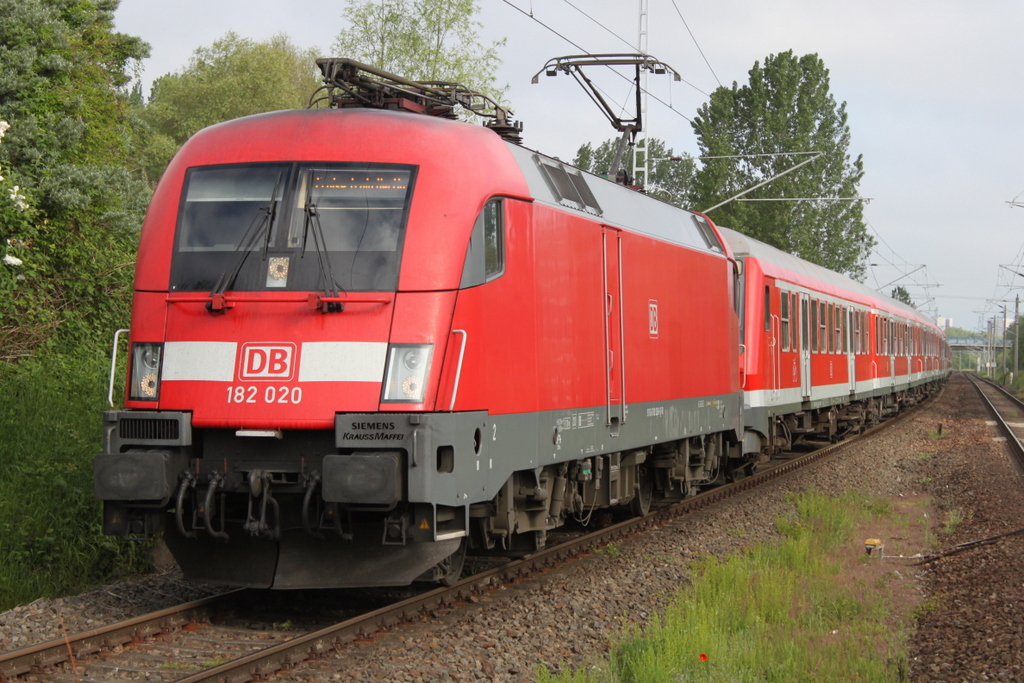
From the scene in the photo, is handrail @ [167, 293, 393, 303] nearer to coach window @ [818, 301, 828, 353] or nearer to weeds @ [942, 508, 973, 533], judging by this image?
weeds @ [942, 508, 973, 533]

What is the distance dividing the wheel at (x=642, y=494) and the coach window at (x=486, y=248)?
471cm

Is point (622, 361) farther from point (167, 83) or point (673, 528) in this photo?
point (167, 83)

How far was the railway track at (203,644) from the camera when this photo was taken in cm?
575

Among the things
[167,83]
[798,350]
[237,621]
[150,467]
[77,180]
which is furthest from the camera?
[167,83]

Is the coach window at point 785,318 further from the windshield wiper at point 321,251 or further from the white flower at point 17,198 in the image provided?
the windshield wiper at point 321,251

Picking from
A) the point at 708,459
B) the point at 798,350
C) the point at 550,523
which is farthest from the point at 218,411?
the point at 798,350

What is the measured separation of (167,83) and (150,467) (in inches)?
1861

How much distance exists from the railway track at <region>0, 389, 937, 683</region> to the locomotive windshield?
2075 mm

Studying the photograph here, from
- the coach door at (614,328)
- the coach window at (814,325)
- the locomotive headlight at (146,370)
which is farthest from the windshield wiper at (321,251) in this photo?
the coach window at (814,325)

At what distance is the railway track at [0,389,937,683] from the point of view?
575 centimetres

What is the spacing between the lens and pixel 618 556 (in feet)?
31.9

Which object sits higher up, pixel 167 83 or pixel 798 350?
pixel 167 83

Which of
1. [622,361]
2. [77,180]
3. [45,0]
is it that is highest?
[45,0]

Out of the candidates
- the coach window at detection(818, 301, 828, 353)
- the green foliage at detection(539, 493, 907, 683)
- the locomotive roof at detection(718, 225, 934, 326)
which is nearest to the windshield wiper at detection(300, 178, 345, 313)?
the green foliage at detection(539, 493, 907, 683)
